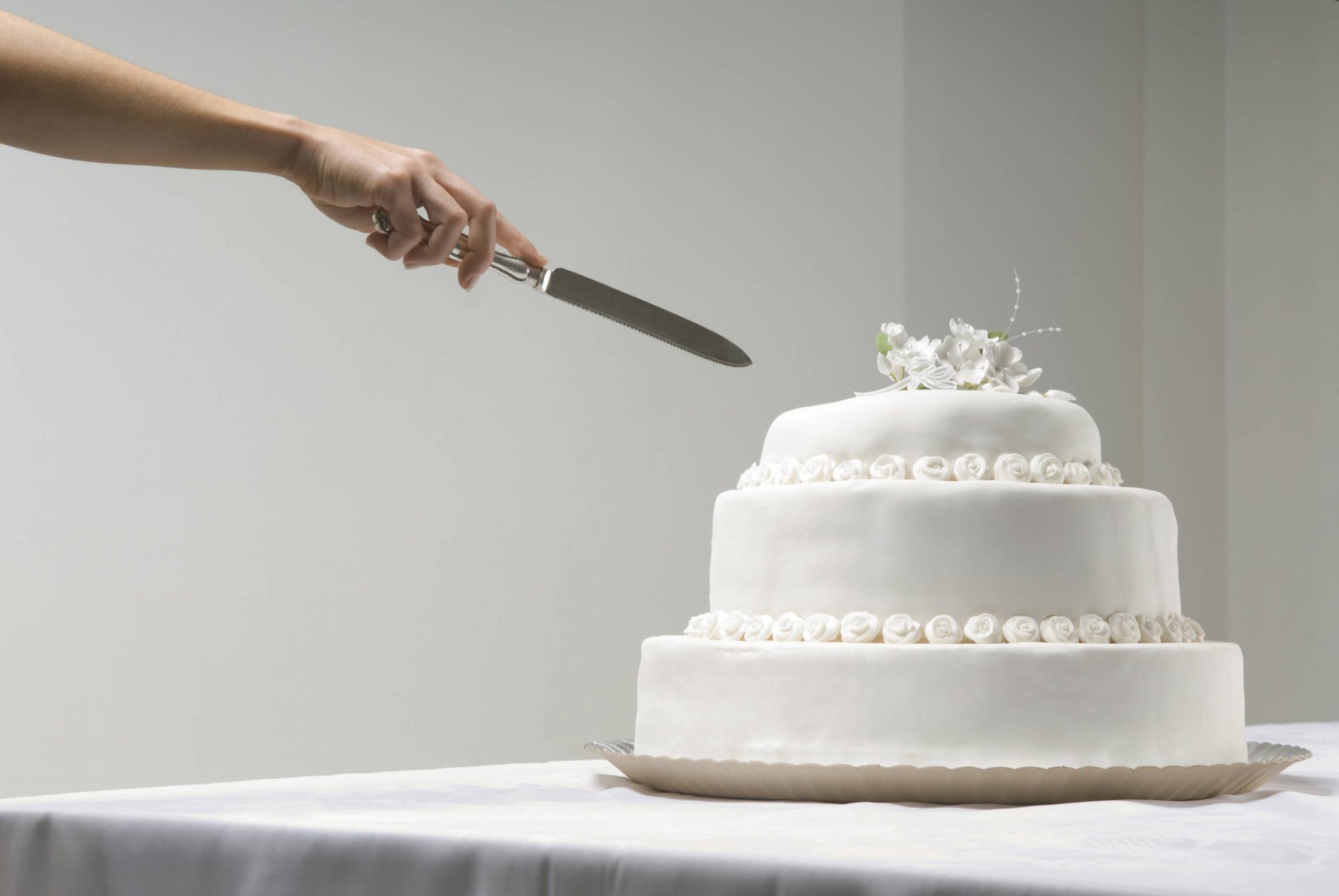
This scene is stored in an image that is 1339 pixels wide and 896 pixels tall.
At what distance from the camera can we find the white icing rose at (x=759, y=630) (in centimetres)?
145

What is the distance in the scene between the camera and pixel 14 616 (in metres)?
2.99

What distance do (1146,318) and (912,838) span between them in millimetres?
3562

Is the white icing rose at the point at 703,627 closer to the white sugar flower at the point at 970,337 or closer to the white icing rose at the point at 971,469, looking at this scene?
the white icing rose at the point at 971,469

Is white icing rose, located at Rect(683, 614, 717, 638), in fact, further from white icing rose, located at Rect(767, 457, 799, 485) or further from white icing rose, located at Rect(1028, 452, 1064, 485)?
white icing rose, located at Rect(1028, 452, 1064, 485)

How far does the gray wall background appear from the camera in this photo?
3.14 m

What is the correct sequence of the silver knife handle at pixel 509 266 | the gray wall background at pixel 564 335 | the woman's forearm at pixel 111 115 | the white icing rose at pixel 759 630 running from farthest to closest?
the gray wall background at pixel 564 335
the white icing rose at pixel 759 630
the silver knife handle at pixel 509 266
the woman's forearm at pixel 111 115

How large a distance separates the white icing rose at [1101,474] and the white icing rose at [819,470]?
0.31m

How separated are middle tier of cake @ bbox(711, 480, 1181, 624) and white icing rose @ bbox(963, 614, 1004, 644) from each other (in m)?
0.02

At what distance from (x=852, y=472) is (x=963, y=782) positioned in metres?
0.37

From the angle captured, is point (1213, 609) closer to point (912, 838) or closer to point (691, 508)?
point (691, 508)

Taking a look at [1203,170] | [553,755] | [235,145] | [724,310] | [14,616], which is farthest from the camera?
[1203,170]

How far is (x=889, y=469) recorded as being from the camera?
146cm

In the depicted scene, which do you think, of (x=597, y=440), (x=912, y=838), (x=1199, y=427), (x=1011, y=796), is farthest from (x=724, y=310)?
(x=912, y=838)

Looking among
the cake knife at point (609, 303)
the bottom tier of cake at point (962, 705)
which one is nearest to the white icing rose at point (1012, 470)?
the bottom tier of cake at point (962, 705)
